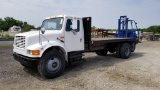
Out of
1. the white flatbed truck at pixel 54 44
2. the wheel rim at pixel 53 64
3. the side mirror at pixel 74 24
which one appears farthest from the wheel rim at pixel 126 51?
the wheel rim at pixel 53 64

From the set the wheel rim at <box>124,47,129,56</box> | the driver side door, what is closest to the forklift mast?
the wheel rim at <box>124,47,129,56</box>

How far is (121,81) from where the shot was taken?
20.8ft

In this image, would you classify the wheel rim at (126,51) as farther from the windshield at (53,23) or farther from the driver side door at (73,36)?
the windshield at (53,23)

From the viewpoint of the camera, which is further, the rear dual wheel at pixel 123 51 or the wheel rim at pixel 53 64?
the rear dual wheel at pixel 123 51

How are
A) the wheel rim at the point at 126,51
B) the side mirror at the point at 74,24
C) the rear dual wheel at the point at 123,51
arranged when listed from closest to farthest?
the side mirror at the point at 74,24 → the rear dual wheel at the point at 123,51 → the wheel rim at the point at 126,51

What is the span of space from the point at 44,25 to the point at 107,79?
3709mm

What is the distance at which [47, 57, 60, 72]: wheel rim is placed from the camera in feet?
21.4

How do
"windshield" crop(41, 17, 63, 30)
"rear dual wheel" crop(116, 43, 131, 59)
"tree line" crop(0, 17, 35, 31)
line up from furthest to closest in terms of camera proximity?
"tree line" crop(0, 17, 35, 31) → "rear dual wheel" crop(116, 43, 131, 59) → "windshield" crop(41, 17, 63, 30)

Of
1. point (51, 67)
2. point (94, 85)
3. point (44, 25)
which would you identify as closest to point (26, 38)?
point (51, 67)

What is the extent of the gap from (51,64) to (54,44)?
0.74 metres

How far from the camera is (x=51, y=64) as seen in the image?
657 centimetres

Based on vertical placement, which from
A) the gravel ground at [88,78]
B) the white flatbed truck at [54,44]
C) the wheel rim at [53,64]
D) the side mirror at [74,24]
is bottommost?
the gravel ground at [88,78]

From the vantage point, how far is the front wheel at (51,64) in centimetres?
636

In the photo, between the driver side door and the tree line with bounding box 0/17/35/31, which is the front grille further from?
the tree line with bounding box 0/17/35/31
